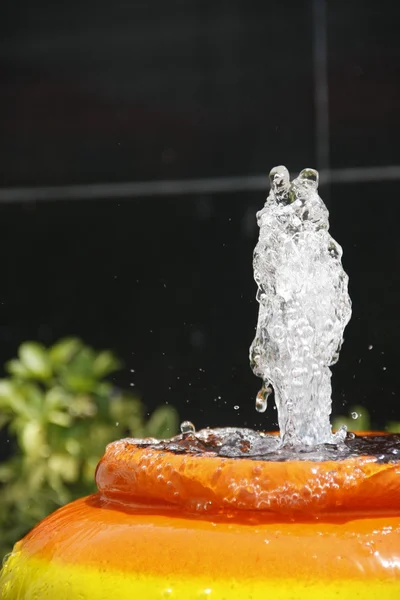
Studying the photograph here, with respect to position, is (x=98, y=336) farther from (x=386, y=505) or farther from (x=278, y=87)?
(x=386, y=505)

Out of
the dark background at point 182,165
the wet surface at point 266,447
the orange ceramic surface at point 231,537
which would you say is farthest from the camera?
the dark background at point 182,165

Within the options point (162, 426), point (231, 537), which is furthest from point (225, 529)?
point (162, 426)

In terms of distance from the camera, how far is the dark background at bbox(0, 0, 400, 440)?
4.80 metres

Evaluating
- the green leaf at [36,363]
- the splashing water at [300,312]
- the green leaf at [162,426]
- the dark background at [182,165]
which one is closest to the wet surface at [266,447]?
the splashing water at [300,312]

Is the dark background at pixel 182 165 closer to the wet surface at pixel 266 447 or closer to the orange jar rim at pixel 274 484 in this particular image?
the wet surface at pixel 266 447

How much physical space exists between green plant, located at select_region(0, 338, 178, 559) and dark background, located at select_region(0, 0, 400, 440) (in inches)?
30.0

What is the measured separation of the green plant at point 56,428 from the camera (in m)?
3.75

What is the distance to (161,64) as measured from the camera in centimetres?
505

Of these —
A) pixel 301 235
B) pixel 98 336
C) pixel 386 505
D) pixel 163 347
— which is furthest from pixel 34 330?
pixel 386 505

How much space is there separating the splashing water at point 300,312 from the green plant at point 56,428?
153cm

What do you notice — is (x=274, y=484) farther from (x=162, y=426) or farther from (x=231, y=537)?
(x=162, y=426)

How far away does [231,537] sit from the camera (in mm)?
1594

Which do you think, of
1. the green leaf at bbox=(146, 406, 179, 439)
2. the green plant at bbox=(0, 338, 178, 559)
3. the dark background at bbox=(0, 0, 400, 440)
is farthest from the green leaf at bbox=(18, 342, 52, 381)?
the dark background at bbox=(0, 0, 400, 440)

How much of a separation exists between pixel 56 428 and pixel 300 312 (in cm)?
177
